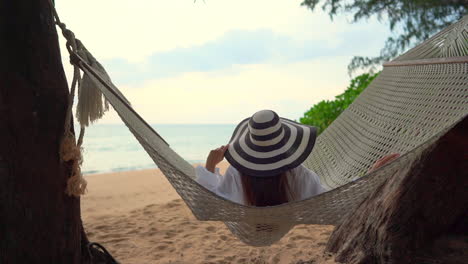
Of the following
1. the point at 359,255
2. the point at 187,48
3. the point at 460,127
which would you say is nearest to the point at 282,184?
the point at 359,255

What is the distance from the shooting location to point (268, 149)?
155 centimetres

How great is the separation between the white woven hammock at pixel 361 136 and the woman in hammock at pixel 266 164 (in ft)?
0.34

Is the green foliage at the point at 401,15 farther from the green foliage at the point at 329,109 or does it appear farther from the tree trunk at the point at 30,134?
the tree trunk at the point at 30,134

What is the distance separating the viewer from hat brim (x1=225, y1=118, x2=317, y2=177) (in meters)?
1.52

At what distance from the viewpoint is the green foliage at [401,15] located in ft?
16.4

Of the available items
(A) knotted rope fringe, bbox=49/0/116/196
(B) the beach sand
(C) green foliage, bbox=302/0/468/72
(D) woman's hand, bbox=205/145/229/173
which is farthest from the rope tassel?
(C) green foliage, bbox=302/0/468/72

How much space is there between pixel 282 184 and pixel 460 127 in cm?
70

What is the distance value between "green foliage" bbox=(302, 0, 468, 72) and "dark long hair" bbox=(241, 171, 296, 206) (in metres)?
4.02

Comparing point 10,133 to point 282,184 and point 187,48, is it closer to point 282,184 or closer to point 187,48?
point 282,184

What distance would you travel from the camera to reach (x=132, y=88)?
1997cm

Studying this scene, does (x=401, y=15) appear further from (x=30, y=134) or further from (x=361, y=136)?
(x=30, y=134)

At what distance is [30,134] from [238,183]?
0.73 meters

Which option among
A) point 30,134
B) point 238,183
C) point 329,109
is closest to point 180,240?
point 238,183

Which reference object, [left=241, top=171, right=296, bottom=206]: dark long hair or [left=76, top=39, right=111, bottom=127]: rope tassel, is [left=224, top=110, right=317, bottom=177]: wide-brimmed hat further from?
[left=76, top=39, right=111, bottom=127]: rope tassel
